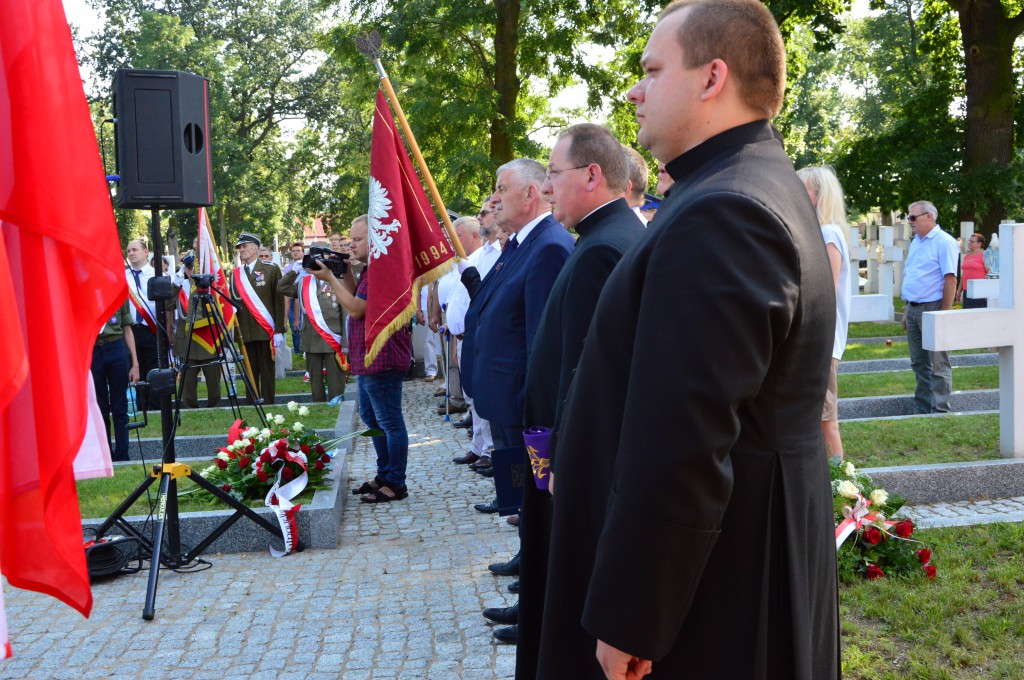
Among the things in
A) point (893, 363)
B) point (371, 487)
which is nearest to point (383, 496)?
point (371, 487)

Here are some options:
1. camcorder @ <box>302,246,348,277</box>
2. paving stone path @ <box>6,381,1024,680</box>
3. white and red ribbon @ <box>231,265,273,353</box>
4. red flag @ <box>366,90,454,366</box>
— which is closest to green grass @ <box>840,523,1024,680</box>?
paving stone path @ <box>6,381,1024,680</box>

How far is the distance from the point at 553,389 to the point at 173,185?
331 cm

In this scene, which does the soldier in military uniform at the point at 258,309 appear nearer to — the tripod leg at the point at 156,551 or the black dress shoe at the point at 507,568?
the tripod leg at the point at 156,551

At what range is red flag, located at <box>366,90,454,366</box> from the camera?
7.12 m

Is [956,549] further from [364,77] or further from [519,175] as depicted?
[364,77]

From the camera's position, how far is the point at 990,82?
21141 mm

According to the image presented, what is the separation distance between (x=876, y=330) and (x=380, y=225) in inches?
540

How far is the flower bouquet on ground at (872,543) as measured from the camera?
4.88 m

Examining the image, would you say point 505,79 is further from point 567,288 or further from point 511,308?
point 567,288

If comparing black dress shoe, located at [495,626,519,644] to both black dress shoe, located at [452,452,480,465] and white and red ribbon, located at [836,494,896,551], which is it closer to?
white and red ribbon, located at [836,494,896,551]

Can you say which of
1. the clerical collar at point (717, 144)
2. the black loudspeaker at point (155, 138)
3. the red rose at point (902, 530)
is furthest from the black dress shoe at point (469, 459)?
the clerical collar at point (717, 144)

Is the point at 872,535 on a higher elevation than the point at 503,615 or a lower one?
higher

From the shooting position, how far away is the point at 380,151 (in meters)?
7.30

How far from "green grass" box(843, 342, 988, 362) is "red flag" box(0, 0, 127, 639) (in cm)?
1205
